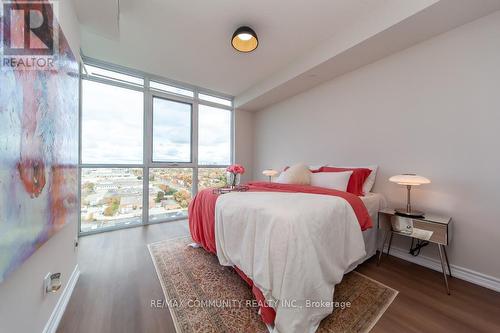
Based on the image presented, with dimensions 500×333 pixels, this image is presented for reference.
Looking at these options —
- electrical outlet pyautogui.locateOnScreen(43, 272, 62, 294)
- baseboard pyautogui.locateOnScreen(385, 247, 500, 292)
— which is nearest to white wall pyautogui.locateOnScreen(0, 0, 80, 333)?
electrical outlet pyautogui.locateOnScreen(43, 272, 62, 294)

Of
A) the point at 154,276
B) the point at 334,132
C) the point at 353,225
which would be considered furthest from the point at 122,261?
the point at 334,132

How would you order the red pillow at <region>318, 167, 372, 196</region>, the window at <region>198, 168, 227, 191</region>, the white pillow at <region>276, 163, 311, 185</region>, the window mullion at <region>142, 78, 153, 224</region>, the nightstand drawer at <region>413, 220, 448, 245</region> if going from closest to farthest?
the nightstand drawer at <region>413, 220, 448, 245</region>
the red pillow at <region>318, 167, 372, 196</region>
the white pillow at <region>276, 163, 311, 185</region>
the window mullion at <region>142, 78, 153, 224</region>
the window at <region>198, 168, 227, 191</region>

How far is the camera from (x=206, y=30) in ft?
7.79

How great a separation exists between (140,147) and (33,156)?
8.93 ft

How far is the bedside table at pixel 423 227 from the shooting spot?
67.8 inches

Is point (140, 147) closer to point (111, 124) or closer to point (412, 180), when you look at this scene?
point (111, 124)

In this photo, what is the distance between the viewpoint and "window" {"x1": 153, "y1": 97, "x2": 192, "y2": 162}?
3.71 meters

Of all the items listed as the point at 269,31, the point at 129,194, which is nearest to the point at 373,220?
the point at 269,31

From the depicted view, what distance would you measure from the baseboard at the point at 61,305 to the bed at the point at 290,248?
1.19 m

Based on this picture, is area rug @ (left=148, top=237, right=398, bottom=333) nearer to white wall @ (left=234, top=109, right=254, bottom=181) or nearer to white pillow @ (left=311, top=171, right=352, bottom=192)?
white pillow @ (left=311, top=171, right=352, bottom=192)

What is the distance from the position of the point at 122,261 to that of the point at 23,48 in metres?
2.13

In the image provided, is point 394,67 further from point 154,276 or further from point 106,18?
point 154,276

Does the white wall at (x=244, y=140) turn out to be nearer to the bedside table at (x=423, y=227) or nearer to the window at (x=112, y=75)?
the window at (x=112, y=75)

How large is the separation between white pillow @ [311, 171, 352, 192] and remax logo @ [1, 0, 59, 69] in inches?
110
